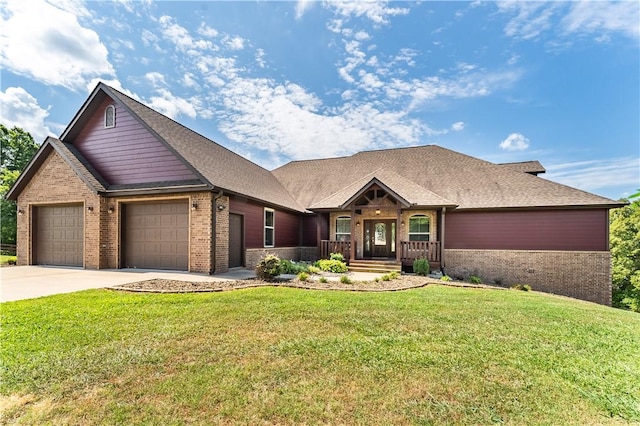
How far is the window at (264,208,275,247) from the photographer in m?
14.6

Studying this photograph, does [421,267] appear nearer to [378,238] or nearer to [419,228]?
[419,228]

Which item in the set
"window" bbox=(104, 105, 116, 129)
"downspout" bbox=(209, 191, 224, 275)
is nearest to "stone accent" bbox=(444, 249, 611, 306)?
"downspout" bbox=(209, 191, 224, 275)

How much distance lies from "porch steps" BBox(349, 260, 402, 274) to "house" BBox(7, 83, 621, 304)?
118mm

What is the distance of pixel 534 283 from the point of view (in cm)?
1373

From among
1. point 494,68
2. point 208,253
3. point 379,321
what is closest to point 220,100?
point 208,253

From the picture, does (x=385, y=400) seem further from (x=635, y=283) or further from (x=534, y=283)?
(x=635, y=283)

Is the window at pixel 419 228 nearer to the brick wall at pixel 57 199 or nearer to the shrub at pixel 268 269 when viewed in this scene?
the shrub at pixel 268 269

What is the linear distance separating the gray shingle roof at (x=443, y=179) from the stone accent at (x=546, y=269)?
232cm

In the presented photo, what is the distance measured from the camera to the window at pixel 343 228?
54.7 feet

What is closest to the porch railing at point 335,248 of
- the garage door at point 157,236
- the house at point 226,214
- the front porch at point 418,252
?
the house at point 226,214

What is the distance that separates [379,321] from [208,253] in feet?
25.2

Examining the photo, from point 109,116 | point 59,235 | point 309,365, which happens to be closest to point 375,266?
point 309,365

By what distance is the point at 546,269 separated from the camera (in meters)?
13.6

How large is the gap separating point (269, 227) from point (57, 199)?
9.33 meters
